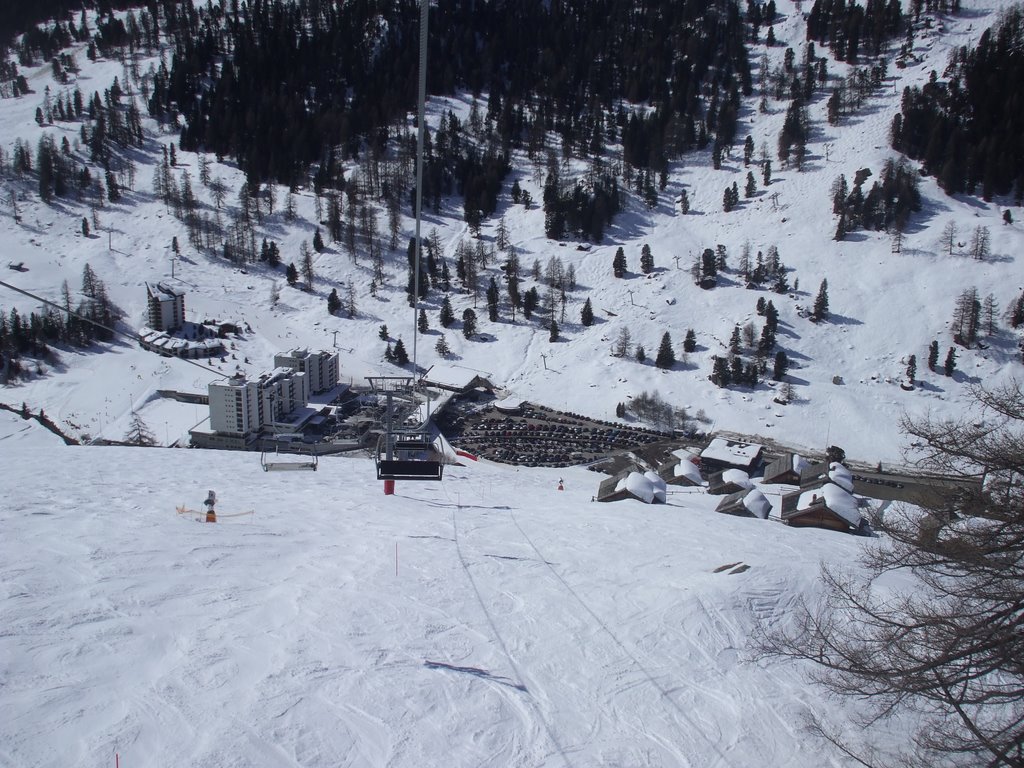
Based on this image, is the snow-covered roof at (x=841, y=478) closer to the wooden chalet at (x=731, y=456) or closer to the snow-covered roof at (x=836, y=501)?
the snow-covered roof at (x=836, y=501)

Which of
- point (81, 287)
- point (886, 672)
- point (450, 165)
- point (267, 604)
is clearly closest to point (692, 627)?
point (886, 672)

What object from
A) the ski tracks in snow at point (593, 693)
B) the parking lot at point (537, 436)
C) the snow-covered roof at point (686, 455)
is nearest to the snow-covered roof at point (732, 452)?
the snow-covered roof at point (686, 455)

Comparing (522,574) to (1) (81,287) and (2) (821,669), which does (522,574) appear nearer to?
(2) (821,669)

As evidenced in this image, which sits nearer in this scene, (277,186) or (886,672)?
(886,672)

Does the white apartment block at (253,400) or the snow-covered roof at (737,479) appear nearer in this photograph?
the snow-covered roof at (737,479)

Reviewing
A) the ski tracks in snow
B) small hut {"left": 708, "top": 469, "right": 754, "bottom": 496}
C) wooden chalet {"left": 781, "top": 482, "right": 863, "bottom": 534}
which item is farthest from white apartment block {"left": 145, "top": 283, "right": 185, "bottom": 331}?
the ski tracks in snow

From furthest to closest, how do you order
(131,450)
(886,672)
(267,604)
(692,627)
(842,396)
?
(842,396) → (131,450) → (692,627) → (267,604) → (886,672)

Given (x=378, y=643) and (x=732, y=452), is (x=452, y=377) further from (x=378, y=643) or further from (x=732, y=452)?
(x=378, y=643)
